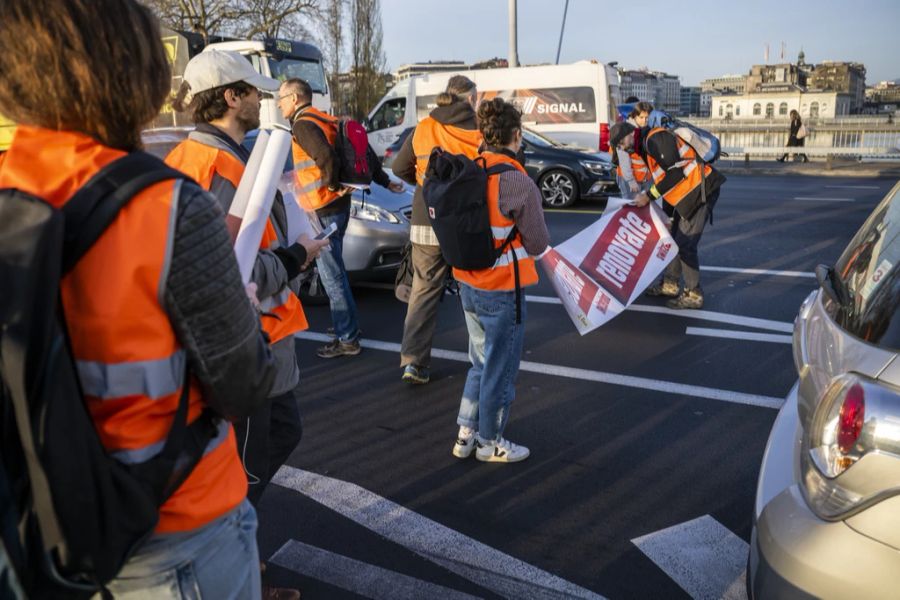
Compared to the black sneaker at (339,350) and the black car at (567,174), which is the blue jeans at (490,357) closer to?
the black sneaker at (339,350)

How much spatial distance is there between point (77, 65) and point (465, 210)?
7.26ft

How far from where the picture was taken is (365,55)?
1786 inches

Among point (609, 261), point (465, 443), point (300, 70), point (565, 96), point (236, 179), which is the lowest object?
point (465, 443)

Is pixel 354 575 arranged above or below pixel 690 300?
below

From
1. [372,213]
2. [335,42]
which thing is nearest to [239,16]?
[335,42]

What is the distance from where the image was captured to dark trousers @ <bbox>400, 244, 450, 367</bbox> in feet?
15.2

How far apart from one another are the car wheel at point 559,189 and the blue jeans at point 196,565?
11.8 m

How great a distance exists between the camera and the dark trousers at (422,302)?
4.64 m

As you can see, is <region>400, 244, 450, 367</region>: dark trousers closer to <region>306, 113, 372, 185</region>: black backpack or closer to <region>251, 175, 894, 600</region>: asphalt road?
<region>251, 175, 894, 600</region>: asphalt road

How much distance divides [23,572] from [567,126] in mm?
16732

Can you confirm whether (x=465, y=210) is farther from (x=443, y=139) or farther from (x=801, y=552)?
(x=801, y=552)

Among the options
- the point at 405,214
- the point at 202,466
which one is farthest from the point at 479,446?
the point at 405,214

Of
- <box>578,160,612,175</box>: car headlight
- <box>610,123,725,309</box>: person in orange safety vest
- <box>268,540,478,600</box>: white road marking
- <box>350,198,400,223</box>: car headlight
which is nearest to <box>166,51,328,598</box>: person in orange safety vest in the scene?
<box>268,540,478,600</box>: white road marking

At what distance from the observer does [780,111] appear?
108 m
